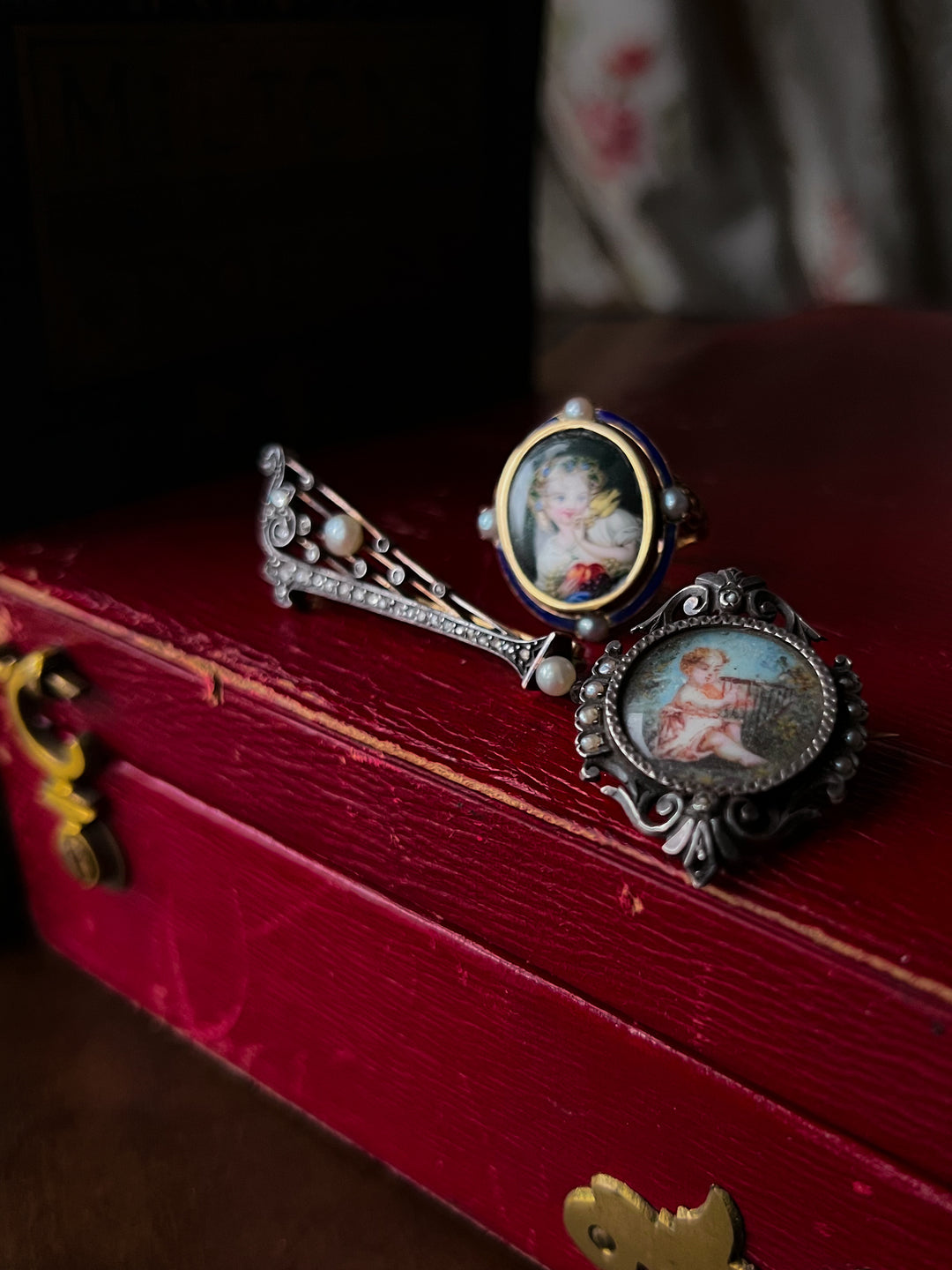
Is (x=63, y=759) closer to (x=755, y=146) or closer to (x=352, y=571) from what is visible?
(x=352, y=571)

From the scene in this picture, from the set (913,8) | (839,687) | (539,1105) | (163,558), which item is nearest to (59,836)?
(163,558)

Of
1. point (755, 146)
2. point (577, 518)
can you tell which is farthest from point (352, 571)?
point (755, 146)

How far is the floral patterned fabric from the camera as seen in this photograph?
131cm

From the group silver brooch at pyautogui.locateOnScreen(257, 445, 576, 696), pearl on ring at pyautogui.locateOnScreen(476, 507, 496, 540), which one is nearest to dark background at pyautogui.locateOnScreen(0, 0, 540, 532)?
silver brooch at pyautogui.locateOnScreen(257, 445, 576, 696)

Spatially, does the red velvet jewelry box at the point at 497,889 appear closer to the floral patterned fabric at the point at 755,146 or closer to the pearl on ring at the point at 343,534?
the pearl on ring at the point at 343,534

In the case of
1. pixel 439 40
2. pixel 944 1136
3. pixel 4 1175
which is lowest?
pixel 4 1175

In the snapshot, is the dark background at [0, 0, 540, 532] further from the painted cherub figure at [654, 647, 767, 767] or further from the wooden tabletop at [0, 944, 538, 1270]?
the painted cherub figure at [654, 647, 767, 767]

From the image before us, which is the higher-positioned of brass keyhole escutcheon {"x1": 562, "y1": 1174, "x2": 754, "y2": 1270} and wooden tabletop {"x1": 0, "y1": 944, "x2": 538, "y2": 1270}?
brass keyhole escutcheon {"x1": 562, "y1": 1174, "x2": 754, "y2": 1270}

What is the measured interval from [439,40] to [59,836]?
62 centimetres

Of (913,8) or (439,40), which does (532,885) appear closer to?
(439,40)

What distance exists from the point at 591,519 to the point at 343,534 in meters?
0.13

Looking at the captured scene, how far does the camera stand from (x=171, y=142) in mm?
744

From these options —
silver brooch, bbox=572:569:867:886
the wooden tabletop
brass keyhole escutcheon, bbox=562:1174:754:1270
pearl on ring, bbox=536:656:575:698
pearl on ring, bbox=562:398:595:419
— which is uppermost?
pearl on ring, bbox=562:398:595:419

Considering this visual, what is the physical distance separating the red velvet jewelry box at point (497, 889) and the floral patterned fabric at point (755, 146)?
0.67m
